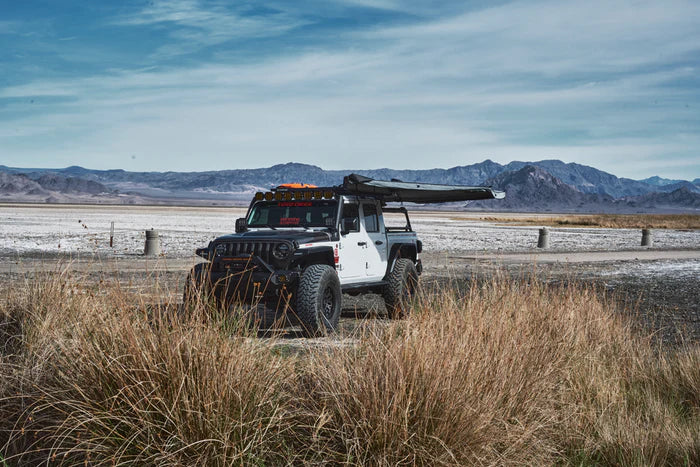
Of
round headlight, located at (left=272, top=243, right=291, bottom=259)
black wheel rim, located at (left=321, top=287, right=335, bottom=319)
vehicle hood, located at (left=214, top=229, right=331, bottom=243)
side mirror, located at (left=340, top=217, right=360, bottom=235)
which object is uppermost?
side mirror, located at (left=340, top=217, right=360, bottom=235)

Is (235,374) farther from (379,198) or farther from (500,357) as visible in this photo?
(379,198)

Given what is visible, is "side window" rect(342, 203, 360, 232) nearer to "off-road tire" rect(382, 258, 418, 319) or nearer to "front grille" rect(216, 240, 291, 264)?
"off-road tire" rect(382, 258, 418, 319)

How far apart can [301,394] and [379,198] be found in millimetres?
6718

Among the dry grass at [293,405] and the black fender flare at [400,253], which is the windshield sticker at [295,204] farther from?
the dry grass at [293,405]

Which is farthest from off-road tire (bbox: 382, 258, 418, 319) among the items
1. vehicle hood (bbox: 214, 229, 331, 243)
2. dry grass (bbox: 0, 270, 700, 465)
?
dry grass (bbox: 0, 270, 700, 465)

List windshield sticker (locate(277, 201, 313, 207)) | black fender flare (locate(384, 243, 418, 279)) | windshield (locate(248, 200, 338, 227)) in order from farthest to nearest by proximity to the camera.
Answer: black fender flare (locate(384, 243, 418, 279)) < windshield sticker (locate(277, 201, 313, 207)) < windshield (locate(248, 200, 338, 227))

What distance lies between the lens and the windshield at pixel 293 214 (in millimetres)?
10102

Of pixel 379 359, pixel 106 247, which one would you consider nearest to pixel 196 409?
pixel 379 359

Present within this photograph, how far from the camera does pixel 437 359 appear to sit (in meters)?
4.61

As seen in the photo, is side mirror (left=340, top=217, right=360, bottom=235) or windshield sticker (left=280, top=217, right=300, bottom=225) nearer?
side mirror (left=340, top=217, right=360, bottom=235)

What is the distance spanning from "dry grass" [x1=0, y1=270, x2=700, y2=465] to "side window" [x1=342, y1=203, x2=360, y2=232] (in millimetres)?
4320

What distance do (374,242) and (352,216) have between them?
0.69 meters

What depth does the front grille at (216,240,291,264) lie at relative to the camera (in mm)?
8992

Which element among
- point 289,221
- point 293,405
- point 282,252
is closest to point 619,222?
point 289,221
